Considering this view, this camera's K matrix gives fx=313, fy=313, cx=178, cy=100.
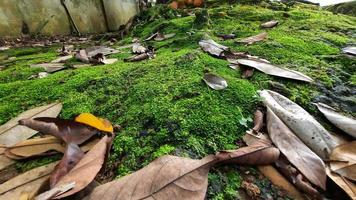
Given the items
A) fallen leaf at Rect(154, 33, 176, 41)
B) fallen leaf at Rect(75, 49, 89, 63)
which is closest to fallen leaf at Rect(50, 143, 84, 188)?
fallen leaf at Rect(75, 49, 89, 63)

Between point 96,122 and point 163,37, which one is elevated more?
point 96,122

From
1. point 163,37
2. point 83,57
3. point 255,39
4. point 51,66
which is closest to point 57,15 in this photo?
point 163,37

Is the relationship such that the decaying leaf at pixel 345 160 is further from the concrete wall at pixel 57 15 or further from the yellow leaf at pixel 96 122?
the concrete wall at pixel 57 15

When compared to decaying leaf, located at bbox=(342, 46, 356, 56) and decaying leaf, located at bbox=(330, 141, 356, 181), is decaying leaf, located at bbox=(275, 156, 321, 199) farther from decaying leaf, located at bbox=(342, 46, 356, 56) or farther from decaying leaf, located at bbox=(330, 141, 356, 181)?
decaying leaf, located at bbox=(342, 46, 356, 56)

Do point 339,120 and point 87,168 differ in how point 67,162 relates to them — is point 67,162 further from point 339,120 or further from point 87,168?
point 339,120

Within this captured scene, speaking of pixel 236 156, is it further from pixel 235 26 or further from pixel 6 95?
pixel 235 26

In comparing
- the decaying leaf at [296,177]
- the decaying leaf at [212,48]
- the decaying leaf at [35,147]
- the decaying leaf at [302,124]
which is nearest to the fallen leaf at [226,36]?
the decaying leaf at [212,48]
